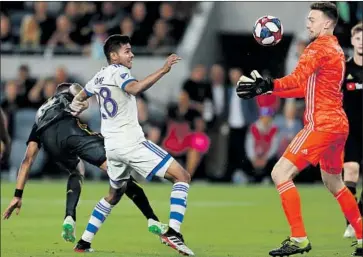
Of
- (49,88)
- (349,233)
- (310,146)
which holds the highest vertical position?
(310,146)

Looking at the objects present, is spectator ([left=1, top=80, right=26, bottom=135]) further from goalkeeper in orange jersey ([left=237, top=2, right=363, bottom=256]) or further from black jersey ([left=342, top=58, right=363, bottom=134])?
goalkeeper in orange jersey ([left=237, top=2, right=363, bottom=256])

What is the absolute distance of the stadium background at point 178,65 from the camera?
851 inches

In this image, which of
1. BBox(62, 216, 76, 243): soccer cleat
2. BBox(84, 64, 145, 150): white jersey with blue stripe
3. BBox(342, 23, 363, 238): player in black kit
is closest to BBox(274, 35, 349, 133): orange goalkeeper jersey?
BBox(84, 64, 145, 150): white jersey with blue stripe

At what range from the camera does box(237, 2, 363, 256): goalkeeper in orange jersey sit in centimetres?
1039

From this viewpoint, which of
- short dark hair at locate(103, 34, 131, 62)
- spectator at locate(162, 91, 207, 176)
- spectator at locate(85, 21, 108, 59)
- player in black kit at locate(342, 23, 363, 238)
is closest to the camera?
short dark hair at locate(103, 34, 131, 62)

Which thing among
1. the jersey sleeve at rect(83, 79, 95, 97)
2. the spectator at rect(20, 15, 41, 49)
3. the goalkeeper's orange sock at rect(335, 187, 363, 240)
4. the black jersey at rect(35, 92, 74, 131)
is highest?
the jersey sleeve at rect(83, 79, 95, 97)

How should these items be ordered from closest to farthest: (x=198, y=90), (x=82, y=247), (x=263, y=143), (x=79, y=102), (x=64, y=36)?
1. (x=82, y=247)
2. (x=79, y=102)
3. (x=263, y=143)
4. (x=198, y=90)
5. (x=64, y=36)

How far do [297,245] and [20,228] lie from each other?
469cm

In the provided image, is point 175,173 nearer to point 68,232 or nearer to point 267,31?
point 68,232

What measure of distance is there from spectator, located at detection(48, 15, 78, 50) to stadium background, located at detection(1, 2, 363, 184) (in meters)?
0.02

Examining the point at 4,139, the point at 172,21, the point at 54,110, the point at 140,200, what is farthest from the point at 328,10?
the point at 172,21

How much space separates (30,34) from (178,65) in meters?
3.37

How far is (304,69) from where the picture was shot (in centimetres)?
1022

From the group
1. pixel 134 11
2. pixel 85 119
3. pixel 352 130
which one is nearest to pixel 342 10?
pixel 352 130
